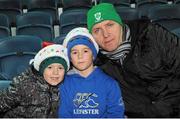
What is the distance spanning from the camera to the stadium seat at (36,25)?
17.6ft

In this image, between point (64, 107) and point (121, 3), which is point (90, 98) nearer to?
point (64, 107)

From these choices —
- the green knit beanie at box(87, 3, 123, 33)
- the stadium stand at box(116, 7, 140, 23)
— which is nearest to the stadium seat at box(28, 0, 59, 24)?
the stadium stand at box(116, 7, 140, 23)

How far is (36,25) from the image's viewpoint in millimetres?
5395

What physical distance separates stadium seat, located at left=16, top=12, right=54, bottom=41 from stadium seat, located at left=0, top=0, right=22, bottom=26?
76cm

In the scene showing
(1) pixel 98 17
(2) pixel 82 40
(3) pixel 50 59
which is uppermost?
(1) pixel 98 17

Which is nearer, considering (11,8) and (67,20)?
(67,20)

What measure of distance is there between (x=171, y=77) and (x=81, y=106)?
2.36 ft

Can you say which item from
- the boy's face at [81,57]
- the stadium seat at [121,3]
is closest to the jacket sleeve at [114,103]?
the boy's face at [81,57]

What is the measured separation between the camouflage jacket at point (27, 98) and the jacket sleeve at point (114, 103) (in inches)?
14.9

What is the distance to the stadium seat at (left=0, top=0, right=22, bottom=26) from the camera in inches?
258

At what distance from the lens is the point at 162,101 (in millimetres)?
2875

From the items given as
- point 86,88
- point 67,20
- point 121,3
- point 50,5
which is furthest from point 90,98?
point 50,5

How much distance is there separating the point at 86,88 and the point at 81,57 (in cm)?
22

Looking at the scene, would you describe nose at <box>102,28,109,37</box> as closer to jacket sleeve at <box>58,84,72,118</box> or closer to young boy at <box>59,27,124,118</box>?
young boy at <box>59,27,124,118</box>
